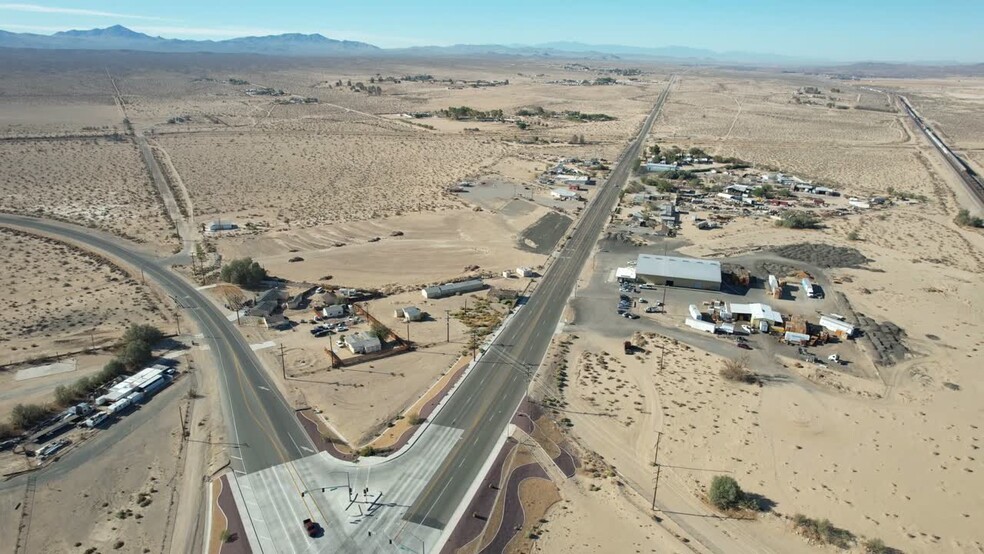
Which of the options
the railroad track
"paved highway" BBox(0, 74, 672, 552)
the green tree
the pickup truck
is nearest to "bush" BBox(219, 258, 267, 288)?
"paved highway" BBox(0, 74, 672, 552)

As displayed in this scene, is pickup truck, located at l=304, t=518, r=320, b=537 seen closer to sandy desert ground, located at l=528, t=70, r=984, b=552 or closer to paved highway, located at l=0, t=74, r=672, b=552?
paved highway, located at l=0, t=74, r=672, b=552

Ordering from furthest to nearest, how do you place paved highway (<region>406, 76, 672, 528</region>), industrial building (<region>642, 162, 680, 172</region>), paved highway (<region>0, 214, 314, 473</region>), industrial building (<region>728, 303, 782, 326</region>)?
industrial building (<region>642, 162, 680, 172</region>) → industrial building (<region>728, 303, 782, 326</region>) → paved highway (<region>0, 214, 314, 473</region>) → paved highway (<region>406, 76, 672, 528</region>)

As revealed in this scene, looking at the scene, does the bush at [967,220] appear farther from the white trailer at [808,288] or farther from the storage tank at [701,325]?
the storage tank at [701,325]

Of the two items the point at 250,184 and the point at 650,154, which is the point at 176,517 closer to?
the point at 250,184

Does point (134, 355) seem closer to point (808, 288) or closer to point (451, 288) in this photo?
point (451, 288)

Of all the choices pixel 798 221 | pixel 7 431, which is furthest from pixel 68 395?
pixel 798 221

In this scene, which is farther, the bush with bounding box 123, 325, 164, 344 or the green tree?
the green tree
